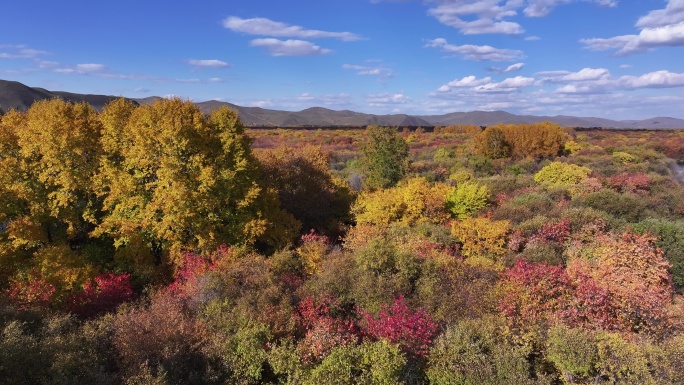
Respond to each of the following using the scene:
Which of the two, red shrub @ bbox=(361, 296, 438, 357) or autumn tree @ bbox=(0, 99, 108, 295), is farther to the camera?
autumn tree @ bbox=(0, 99, 108, 295)

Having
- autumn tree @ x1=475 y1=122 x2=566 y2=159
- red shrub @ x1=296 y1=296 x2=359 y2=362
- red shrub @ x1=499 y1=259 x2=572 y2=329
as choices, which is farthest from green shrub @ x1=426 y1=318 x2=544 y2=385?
autumn tree @ x1=475 y1=122 x2=566 y2=159

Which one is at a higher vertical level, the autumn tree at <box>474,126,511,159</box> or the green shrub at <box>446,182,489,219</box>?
the autumn tree at <box>474,126,511,159</box>

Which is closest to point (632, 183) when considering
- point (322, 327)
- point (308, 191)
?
point (308, 191)

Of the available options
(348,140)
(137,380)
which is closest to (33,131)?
(137,380)

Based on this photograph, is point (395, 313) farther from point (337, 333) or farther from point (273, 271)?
point (273, 271)

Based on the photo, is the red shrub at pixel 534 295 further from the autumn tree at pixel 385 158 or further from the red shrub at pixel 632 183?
the red shrub at pixel 632 183

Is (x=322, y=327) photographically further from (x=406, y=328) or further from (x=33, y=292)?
(x=33, y=292)

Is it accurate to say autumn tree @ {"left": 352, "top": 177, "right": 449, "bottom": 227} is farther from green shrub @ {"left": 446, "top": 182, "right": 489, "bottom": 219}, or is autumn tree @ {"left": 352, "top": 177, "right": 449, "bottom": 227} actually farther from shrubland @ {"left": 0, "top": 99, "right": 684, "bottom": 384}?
green shrub @ {"left": 446, "top": 182, "right": 489, "bottom": 219}
